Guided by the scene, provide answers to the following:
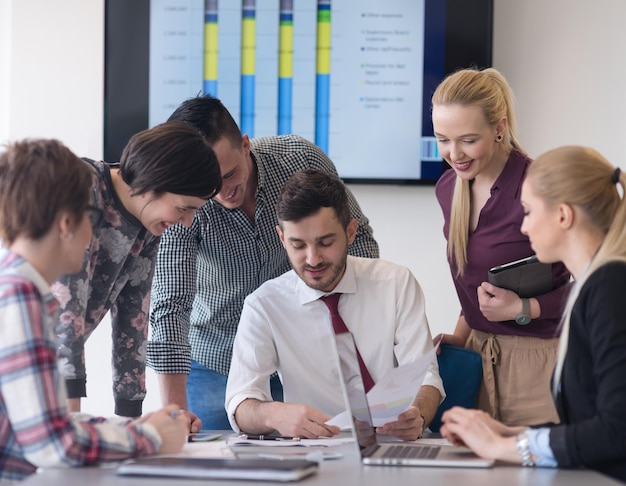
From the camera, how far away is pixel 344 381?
1.67 metres

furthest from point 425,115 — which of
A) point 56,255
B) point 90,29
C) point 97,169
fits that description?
point 56,255

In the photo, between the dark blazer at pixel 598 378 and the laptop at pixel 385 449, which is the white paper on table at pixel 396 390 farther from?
→ the dark blazer at pixel 598 378

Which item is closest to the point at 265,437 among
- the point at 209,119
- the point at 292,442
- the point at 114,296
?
the point at 292,442

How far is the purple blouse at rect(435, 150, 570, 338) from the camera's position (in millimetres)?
2305

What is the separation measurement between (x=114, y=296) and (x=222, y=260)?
1.72 ft

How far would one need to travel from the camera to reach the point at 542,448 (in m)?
1.53

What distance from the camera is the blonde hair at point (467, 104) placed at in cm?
232

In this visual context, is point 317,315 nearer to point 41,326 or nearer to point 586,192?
point 586,192

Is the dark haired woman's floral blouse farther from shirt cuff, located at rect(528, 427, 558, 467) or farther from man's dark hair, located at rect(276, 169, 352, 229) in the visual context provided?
shirt cuff, located at rect(528, 427, 558, 467)

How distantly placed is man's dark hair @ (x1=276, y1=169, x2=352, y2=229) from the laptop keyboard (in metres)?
0.74

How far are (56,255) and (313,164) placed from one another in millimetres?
1347

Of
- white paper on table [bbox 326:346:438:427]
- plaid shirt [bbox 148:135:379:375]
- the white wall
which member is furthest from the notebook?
the white wall

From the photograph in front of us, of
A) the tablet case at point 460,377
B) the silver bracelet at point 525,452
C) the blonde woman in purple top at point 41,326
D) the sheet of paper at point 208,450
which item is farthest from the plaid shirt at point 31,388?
the tablet case at point 460,377

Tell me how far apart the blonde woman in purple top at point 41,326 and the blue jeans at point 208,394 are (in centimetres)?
101
